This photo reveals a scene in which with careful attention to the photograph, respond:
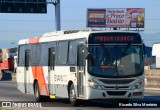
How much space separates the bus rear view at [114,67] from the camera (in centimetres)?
2000

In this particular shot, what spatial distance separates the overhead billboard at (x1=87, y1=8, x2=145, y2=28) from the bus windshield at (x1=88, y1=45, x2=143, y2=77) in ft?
235

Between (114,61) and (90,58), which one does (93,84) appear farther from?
(114,61)

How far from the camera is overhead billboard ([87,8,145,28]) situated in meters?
93.1

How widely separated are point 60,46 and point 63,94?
6.64 feet

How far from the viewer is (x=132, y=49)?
20.6 meters

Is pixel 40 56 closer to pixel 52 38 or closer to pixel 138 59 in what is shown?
pixel 52 38

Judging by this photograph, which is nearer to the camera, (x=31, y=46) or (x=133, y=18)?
(x=31, y=46)

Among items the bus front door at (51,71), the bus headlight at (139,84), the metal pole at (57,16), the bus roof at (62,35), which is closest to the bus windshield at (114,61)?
the bus headlight at (139,84)

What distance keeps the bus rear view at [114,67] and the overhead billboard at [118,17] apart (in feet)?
235

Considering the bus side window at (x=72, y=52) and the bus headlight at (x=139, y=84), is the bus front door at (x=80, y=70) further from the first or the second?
the bus headlight at (x=139, y=84)

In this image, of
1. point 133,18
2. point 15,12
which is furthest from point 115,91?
point 133,18

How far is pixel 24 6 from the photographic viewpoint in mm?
60656

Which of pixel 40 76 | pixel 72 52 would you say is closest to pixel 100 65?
pixel 72 52

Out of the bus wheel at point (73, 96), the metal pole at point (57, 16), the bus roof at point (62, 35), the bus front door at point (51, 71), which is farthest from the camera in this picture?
the metal pole at point (57, 16)
